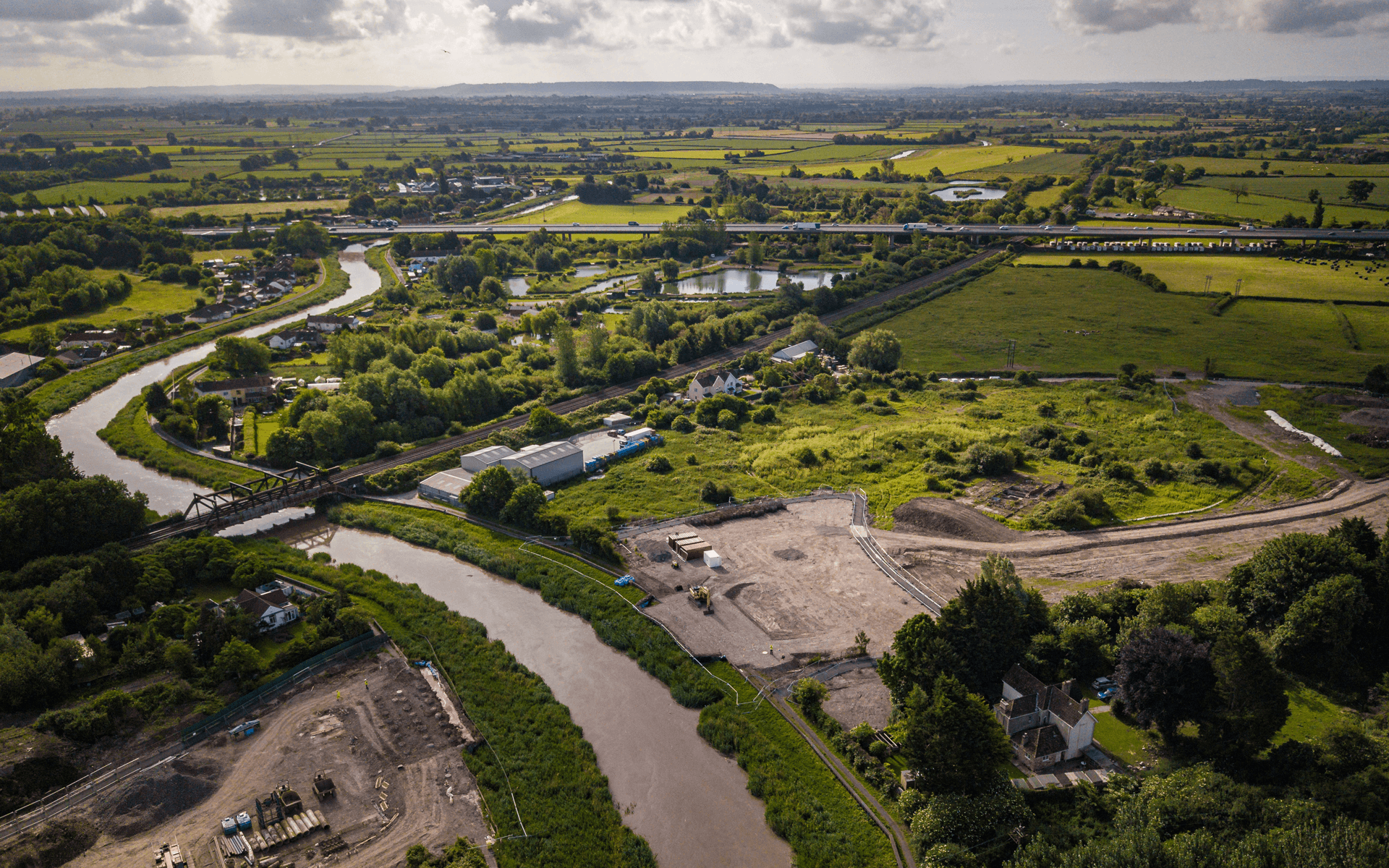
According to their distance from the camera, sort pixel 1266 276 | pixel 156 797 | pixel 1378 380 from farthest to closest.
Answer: pixel 1266 276 → pixel 1378 380 → pixel 156 797

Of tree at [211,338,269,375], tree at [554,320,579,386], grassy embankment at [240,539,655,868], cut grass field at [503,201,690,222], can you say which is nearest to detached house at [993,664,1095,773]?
grassy embankment at [240,539,655,868]

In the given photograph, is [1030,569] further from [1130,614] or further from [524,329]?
[524,329]

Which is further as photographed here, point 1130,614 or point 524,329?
point 524,329

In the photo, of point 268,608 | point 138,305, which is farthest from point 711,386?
point 138,305

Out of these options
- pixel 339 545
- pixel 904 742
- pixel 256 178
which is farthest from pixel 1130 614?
pixel 256 178

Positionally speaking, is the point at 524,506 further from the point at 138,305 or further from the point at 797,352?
the point at 138,305

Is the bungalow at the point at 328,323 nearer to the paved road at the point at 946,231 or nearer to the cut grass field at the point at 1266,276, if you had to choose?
the paved road at the point at 946,231

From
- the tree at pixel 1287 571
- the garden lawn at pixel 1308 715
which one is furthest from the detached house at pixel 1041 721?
the tree at pixel 1287 571
